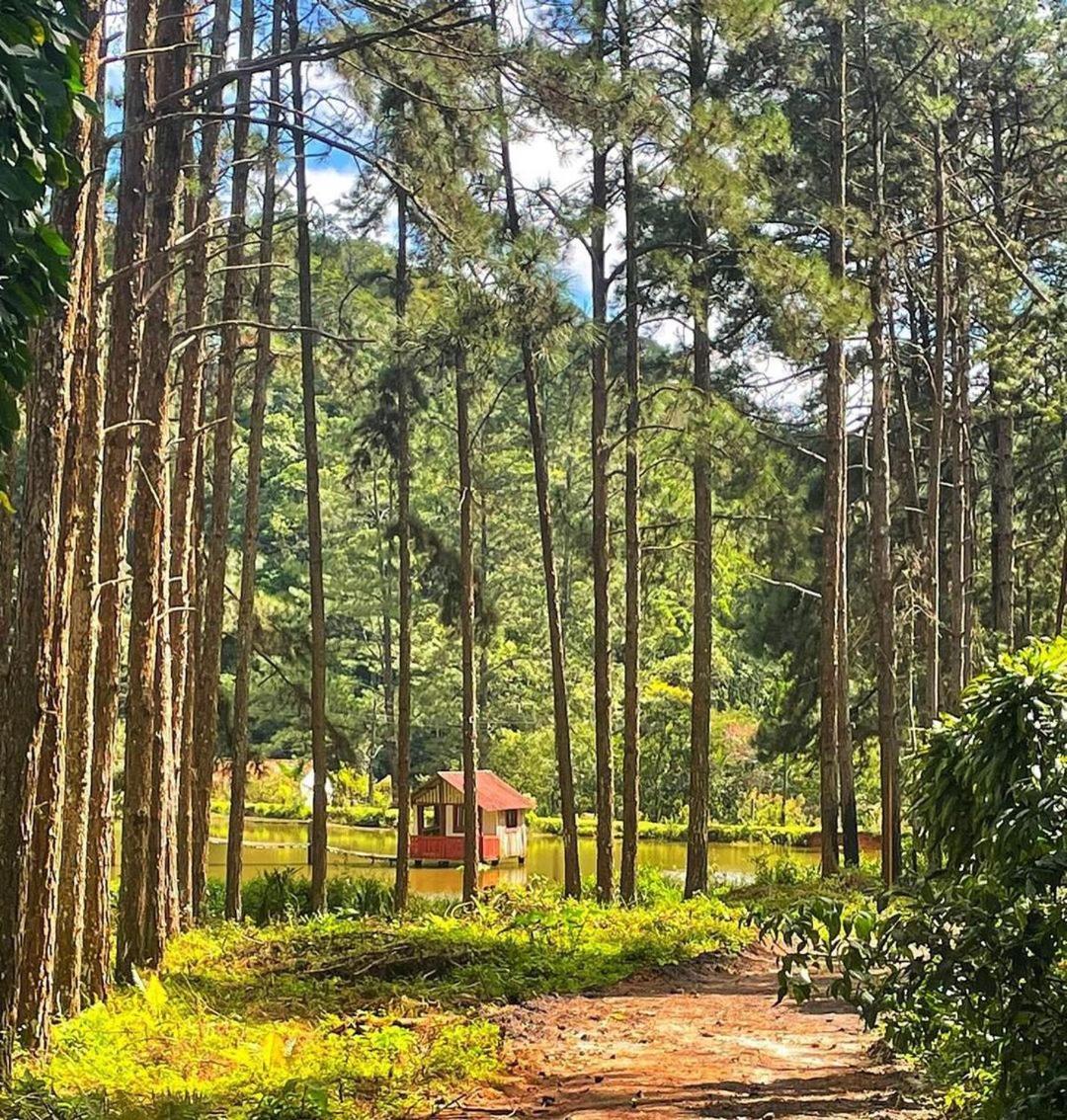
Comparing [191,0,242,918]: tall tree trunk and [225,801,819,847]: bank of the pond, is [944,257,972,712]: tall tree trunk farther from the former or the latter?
[225,801,819,847]: bank of the pond

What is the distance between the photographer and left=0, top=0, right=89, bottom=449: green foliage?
97.1 inches

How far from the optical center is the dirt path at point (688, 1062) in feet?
19.5

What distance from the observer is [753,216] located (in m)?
12.4

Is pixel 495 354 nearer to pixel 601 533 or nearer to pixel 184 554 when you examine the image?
pixel 601 533

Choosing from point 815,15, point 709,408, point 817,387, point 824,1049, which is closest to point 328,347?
point 709,408

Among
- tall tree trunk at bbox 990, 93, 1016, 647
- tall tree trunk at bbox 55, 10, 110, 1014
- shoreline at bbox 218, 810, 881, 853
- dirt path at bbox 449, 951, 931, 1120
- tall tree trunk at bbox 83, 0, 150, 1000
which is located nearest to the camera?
dirt path at bbox 449, 951, 931, 1120

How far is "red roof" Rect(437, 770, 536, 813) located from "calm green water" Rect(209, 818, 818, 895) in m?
1.33

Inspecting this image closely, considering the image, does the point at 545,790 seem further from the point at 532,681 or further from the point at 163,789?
the point at 163,789

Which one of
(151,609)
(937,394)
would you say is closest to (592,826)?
(937,394)

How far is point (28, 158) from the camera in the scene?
2.56m

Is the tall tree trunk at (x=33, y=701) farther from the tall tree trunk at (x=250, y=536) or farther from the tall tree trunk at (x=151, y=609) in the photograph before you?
the tall tree trunk at (x=250, y=536)

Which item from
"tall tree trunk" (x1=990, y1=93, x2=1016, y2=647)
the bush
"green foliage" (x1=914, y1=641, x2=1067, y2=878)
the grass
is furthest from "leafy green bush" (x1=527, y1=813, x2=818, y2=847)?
"green foliage" (x1=914, y1=641, x2=1067, y2=878)

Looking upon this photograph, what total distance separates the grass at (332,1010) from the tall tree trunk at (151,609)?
495 mm

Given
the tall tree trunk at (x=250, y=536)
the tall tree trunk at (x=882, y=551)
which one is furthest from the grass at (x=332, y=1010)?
the tall tree trunk at (x=882, y=551)
